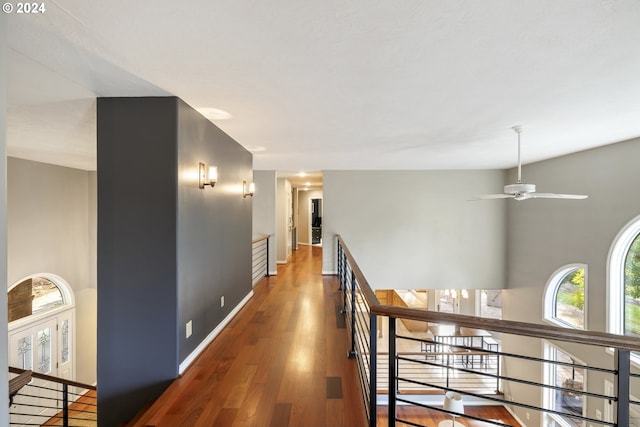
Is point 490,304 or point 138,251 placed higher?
point 138,251

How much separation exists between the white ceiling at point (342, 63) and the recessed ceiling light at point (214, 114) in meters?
0.08

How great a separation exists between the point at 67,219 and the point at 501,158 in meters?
8.43

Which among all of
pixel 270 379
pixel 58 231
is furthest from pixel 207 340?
pixel 58 231

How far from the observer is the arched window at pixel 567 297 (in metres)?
4.63

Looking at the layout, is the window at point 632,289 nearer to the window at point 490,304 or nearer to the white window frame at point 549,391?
the white window frame at point 549,391

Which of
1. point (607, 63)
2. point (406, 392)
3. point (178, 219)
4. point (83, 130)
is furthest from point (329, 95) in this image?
point (406, 392)

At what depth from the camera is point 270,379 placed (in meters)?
2.40

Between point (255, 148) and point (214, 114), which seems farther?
point (255, 148)

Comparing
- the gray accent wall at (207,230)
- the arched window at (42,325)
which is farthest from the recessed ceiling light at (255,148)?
the arched window at (42,325)

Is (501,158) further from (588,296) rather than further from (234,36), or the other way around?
(234,36)

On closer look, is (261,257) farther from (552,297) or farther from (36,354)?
(552,297)

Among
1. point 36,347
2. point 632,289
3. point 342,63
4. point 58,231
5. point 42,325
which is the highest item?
point 342,63

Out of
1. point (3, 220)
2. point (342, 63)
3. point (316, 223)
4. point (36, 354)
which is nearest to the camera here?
point (3, 220)

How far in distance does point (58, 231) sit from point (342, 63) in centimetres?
646
